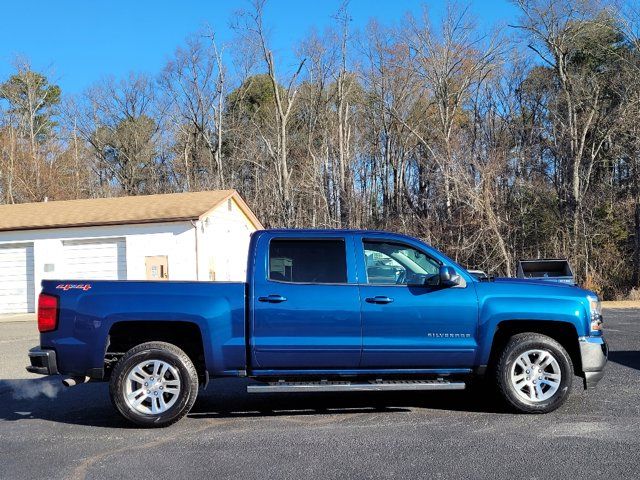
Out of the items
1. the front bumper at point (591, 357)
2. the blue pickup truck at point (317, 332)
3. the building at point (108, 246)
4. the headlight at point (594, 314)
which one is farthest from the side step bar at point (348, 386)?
the building at point (108, 246)

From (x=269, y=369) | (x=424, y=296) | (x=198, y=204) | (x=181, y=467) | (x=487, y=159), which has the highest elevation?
(x=487, y=159)

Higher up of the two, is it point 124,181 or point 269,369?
point 124,181

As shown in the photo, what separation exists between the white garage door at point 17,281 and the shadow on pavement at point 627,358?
21.0 m

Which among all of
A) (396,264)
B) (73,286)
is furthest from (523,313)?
(73,286)

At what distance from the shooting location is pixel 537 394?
6.48 m

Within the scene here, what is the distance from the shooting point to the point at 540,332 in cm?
672

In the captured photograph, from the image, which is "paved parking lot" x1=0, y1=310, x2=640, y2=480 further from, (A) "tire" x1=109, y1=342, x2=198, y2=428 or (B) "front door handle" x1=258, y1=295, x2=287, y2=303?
(B) "front door handle" x1=258, y1=295, x2=287, y2=303

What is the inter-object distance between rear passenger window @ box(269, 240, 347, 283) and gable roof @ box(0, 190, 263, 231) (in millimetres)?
16621

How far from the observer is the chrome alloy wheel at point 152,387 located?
6266 mm

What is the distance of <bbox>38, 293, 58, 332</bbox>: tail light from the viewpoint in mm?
6293

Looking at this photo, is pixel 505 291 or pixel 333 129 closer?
pixel 505 291

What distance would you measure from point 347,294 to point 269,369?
1.10 meters

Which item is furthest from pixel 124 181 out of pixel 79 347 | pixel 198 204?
pixel 79 347

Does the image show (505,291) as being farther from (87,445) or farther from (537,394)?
(87,445)
